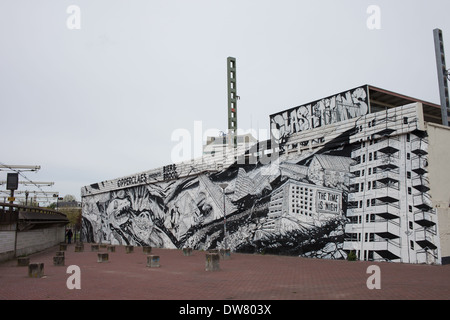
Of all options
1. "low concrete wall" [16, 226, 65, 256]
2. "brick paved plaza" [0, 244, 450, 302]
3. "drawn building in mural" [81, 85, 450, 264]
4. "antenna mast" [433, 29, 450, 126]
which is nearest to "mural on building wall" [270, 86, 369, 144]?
"drawn building in mural" [81, 85, 450, 264]

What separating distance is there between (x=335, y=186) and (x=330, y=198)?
0.62 m

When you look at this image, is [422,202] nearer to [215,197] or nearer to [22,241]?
[215,197]

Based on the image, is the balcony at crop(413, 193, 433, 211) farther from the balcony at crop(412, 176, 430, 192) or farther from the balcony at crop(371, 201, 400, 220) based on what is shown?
the balcony at crop(371, 201, 400, 220)

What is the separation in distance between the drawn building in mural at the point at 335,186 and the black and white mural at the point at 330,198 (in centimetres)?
4

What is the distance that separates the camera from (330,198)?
17.6 metres

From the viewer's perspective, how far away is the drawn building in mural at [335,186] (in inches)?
579

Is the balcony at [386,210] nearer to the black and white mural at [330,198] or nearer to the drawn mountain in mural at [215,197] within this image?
Answer: the black and white mural at [330,198]

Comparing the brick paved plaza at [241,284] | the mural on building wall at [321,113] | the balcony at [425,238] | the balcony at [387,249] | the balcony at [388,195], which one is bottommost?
the brick paved plaza at [241,284]

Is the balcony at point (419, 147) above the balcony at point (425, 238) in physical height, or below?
above

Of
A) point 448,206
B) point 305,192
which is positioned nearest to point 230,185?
point 305,192

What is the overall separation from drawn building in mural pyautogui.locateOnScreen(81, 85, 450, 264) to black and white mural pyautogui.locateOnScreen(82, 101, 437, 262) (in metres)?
0.04

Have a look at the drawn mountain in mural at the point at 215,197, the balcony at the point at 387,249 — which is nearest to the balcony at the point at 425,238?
the balcony at the point at 387,249

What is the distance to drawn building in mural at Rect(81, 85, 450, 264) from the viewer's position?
14.7 m
